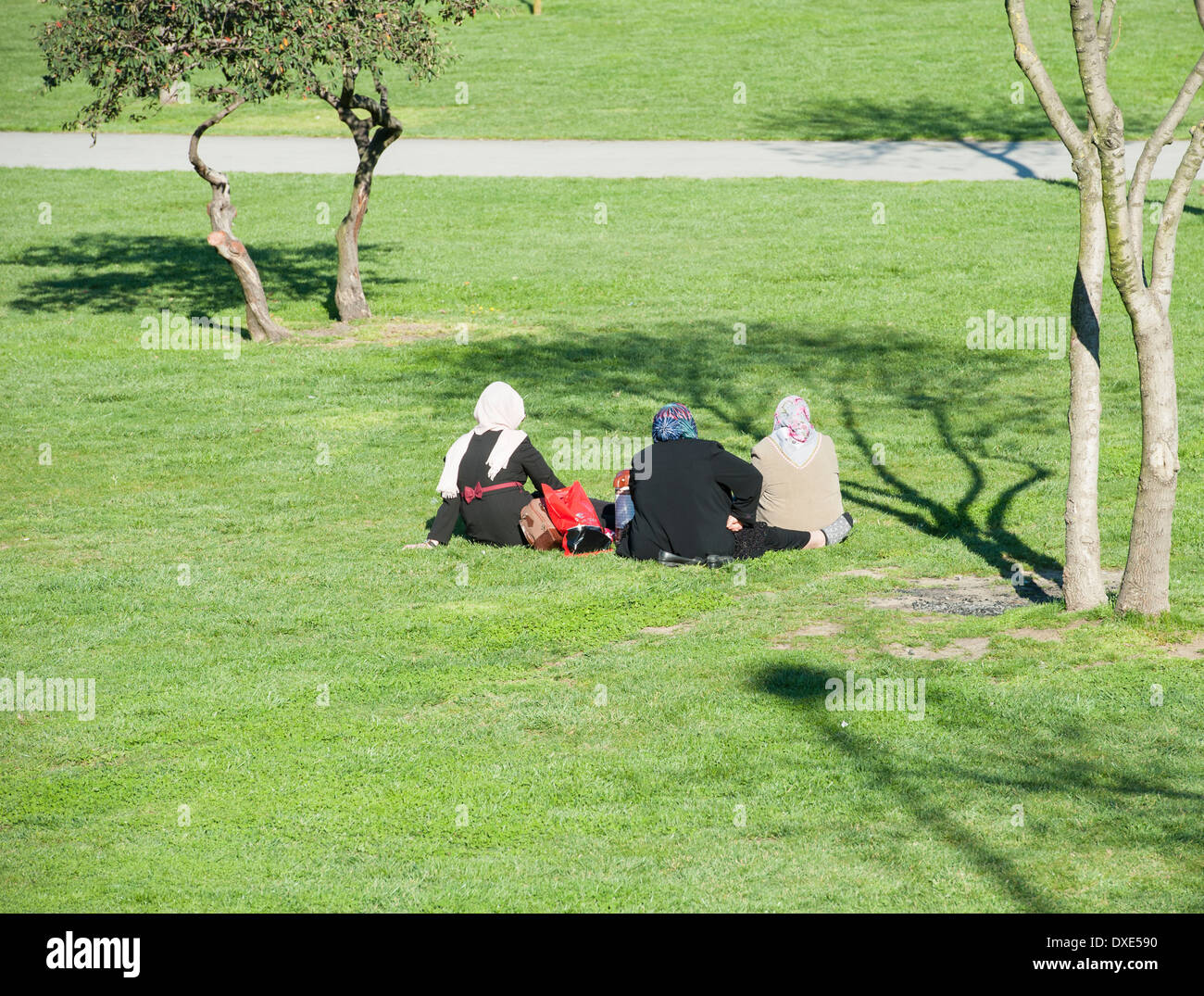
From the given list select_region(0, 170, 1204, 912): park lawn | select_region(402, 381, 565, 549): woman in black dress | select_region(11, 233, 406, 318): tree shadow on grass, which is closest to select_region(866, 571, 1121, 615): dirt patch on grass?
select_region(0, 170, 1204, 912): park lawn

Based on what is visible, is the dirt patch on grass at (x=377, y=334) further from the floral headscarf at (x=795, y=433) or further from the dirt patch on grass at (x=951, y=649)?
the dirt patch on grass at (x=951, y=649)

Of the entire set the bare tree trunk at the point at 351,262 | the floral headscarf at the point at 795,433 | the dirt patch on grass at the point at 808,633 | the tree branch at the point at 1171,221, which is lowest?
the dirt patch on grass at the point at 808,633

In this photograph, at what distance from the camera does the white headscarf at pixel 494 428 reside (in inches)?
392

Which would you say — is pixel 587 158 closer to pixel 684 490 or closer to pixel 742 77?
pixel 742 77

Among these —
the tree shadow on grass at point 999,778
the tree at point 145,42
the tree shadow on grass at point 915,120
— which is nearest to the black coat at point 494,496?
the tree shadow on grass at point 999,778

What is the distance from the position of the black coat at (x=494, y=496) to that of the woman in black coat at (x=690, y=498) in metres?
0.84

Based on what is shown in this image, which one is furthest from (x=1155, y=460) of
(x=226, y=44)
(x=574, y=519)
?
(x=226, y=44)

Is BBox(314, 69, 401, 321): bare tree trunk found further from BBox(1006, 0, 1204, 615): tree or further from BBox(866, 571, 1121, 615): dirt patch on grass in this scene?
BBox(1006, 0, 1204, 615): tree

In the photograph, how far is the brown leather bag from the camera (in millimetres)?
9906

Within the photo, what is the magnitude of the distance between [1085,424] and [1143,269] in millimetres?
942

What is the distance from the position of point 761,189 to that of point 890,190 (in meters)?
2.47

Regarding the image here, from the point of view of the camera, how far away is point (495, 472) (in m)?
9.97

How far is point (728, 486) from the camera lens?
9.43 m
